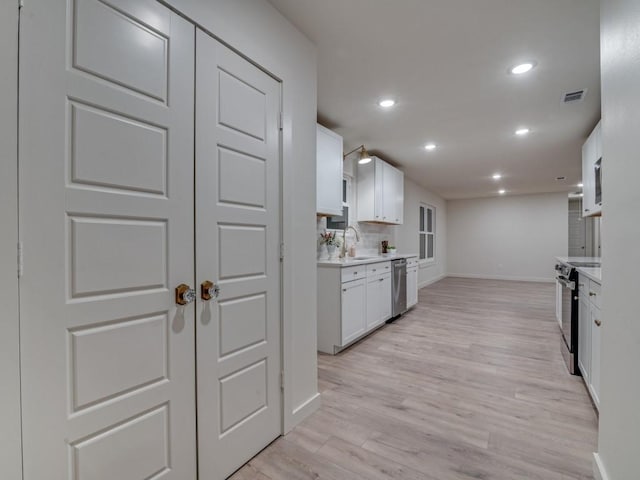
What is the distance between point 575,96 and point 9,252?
13.6 feet

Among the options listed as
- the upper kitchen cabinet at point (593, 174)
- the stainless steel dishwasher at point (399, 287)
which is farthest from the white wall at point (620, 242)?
the stainless steel dishwasher at point (399, 287)

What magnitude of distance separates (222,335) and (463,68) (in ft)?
8.75

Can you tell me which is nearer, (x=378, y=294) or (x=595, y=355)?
(x=595, y=355)

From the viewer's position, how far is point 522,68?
251cm

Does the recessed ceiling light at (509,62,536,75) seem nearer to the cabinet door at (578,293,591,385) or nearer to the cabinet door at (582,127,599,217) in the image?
the cabinet door at (582,127,599,217)

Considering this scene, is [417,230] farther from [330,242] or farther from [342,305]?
[342,305]

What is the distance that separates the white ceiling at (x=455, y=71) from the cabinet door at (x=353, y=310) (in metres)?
1.92

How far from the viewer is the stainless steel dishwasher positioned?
4.47 metres

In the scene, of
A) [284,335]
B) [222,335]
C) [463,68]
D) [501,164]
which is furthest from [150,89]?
[501,164]

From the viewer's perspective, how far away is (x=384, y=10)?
1.91 m

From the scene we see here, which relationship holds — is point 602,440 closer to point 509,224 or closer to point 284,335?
point 284,335

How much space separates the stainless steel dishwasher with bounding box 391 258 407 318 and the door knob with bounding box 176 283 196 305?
344 cm

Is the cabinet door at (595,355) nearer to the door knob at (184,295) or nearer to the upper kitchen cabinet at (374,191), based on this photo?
the door knob at (184,295)

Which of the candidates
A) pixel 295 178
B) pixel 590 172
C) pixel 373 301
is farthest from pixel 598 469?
pixel 590 172
